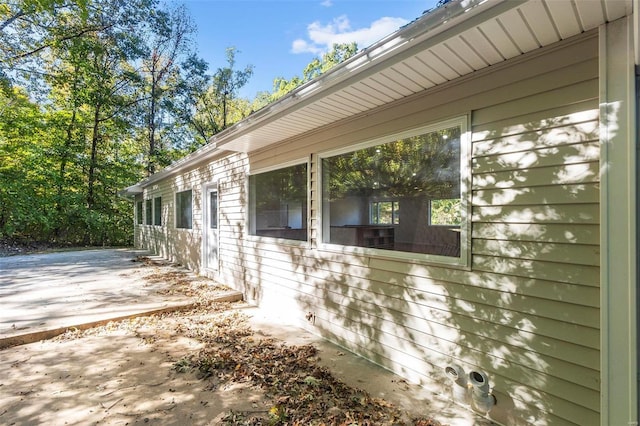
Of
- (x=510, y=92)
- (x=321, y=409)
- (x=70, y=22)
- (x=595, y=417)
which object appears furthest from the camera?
(x=70, y=22)

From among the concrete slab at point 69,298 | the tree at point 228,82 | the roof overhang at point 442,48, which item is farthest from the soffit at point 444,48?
the tree at point 228,82

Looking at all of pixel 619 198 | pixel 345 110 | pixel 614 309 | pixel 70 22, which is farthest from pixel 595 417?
pixel 70 22

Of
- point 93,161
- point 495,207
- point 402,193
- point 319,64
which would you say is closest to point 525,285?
point 495,207

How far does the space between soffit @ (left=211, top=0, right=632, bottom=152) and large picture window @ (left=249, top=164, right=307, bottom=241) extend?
1.29 metres

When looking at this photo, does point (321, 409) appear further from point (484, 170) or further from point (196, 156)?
point (196, 156)

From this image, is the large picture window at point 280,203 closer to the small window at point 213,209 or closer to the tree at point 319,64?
the small window at point 213,209

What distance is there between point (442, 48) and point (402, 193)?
309 cm

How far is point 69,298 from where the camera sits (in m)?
4.98

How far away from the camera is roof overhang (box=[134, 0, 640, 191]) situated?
1.58 metres

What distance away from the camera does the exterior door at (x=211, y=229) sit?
680 centimetres

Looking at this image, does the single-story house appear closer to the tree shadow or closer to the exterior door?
the tree shadow

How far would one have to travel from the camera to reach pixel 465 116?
2.32m

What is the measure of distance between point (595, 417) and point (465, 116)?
205 cm

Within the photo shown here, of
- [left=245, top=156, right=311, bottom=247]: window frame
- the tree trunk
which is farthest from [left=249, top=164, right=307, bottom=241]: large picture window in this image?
the tree trunk
